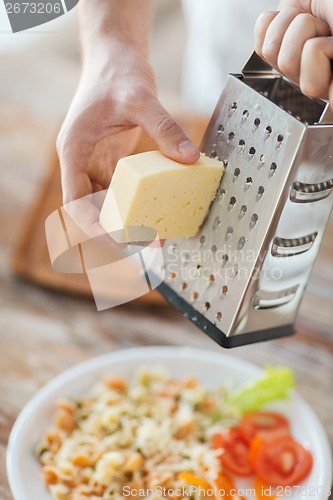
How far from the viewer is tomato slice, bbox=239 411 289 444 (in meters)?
1.44

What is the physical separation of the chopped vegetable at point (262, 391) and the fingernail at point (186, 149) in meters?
0.66

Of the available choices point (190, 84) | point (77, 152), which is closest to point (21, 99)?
point (190, 84)

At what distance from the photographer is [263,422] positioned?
1478 millimetres

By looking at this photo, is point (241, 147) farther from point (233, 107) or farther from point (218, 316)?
point (218, 316)

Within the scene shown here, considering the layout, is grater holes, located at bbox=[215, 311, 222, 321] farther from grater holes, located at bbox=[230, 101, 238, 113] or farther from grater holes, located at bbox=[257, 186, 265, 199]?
grater holes, located at bbox=[230, 101, 238, 113]

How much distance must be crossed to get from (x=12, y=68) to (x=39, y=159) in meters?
0.61

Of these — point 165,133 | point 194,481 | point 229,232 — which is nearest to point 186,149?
point 165,133

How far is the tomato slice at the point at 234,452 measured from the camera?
1.33m

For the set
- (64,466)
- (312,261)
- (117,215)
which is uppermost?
(117,215)

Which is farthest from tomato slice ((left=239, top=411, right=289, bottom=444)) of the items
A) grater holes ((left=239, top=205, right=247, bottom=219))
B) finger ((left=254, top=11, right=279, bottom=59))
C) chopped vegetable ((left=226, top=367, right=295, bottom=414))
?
finger ((left=254, top=11, right=279, bottom=59))

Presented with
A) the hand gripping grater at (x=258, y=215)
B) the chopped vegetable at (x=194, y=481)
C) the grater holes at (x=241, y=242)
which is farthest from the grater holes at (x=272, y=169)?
the chopped vegetable at (x=194, y=481)

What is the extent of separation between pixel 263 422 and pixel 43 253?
0.80m

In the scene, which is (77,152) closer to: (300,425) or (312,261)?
(312,261)

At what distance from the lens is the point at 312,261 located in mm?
1097
